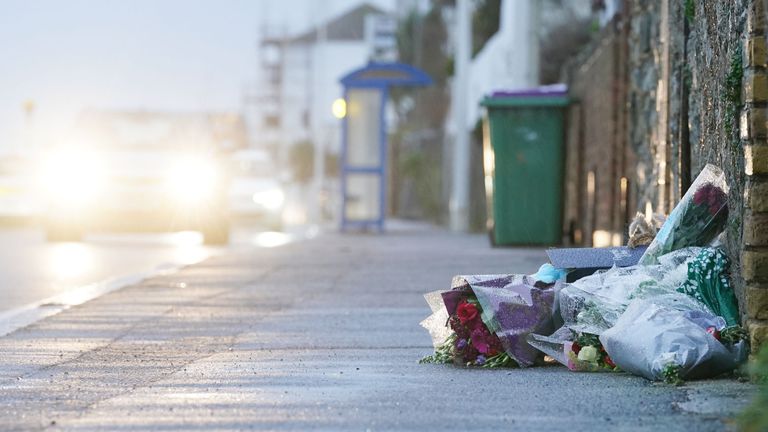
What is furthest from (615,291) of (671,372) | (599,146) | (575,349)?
(599,146)

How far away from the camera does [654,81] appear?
42.0 ft

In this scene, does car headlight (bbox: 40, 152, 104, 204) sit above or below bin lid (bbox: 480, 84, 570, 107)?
below

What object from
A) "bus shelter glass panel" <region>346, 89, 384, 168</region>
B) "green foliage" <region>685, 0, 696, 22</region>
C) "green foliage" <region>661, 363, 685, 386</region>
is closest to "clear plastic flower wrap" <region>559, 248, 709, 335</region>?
"green foliage" <region>661, 363, 685, 386</region>

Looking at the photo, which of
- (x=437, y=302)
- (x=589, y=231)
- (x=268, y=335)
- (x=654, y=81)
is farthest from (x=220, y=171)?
(x=437, y=302)

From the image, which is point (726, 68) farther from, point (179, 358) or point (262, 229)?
point (262, 229)

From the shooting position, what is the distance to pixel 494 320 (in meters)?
7.54

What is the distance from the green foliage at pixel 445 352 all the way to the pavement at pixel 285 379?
109 millimetres

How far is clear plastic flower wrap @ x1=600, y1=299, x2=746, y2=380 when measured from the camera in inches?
261

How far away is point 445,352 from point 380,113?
69.5ft

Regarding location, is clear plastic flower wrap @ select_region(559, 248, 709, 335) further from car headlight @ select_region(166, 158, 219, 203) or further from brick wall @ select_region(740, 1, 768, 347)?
car headlight @ select_region(166, 158, 219, 203)

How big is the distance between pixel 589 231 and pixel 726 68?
11.2 m

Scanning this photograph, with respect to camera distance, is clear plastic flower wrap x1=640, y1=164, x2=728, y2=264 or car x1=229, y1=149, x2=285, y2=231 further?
car x1=229, y1=149, x2=285, y2=231

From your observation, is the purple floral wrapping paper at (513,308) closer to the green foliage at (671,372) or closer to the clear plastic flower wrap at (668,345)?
the clear plastic flower wrap at (668,345)

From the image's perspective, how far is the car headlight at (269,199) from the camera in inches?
1192
